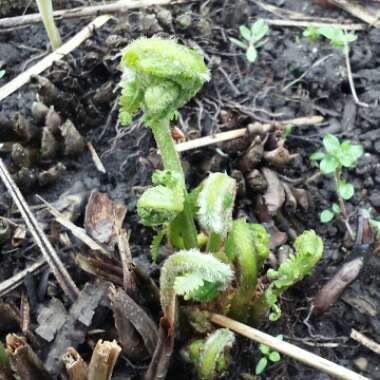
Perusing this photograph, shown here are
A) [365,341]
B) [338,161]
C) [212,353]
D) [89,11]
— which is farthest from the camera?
[89,11]

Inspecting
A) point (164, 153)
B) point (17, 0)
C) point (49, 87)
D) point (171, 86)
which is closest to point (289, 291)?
point (164, 153)

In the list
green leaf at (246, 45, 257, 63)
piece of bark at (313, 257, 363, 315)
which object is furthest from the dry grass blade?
green leaf at (246, 45, 257, 63)

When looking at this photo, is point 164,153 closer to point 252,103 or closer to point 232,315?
point 232,315

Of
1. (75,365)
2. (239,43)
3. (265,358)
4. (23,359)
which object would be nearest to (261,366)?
(265,358)

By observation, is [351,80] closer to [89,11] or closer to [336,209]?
[336,209]

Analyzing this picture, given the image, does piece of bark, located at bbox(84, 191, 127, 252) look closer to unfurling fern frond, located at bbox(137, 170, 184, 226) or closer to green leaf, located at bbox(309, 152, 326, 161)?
unfurling fern frond, located at bbox(137, 170, 184, 226)

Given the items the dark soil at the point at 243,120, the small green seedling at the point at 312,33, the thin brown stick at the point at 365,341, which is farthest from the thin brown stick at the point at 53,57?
the thin brown stick at the point at 365,341

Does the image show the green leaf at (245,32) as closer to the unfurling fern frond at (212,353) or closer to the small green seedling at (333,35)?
the small green seedling at (333,35)
